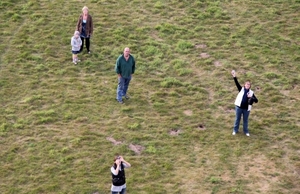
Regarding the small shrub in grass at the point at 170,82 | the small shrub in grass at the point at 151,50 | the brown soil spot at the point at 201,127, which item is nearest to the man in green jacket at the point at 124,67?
the small shrub in grass at the point at 170,82

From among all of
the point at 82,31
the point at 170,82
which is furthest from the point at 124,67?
the point at 82,31

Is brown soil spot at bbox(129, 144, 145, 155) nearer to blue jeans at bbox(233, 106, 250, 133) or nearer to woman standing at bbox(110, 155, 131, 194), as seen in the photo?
woman standing at bbox(110, 155, 131, 194)

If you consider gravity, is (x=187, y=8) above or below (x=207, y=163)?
above

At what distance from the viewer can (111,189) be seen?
15914 millimetres

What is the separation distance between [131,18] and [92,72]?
561cm

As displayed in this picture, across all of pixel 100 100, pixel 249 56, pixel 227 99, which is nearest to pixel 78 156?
pixel 100 100

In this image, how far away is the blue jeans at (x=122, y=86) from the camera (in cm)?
2083

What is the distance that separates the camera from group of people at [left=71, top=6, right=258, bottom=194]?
15.6 metres

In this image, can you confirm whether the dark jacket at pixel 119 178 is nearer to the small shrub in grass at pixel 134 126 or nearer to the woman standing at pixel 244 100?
the small shrub in grass at pixel 134 126

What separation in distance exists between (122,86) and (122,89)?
20 cm

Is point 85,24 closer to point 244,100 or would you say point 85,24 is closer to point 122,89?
point 122,89

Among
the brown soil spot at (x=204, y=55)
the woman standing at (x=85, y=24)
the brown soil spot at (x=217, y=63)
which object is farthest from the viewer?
the brown soil spot at (x=204, y=55)

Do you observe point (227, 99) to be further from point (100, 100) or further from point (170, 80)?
point (100, 100)

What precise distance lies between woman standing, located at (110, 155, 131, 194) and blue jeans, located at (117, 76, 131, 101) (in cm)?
570
